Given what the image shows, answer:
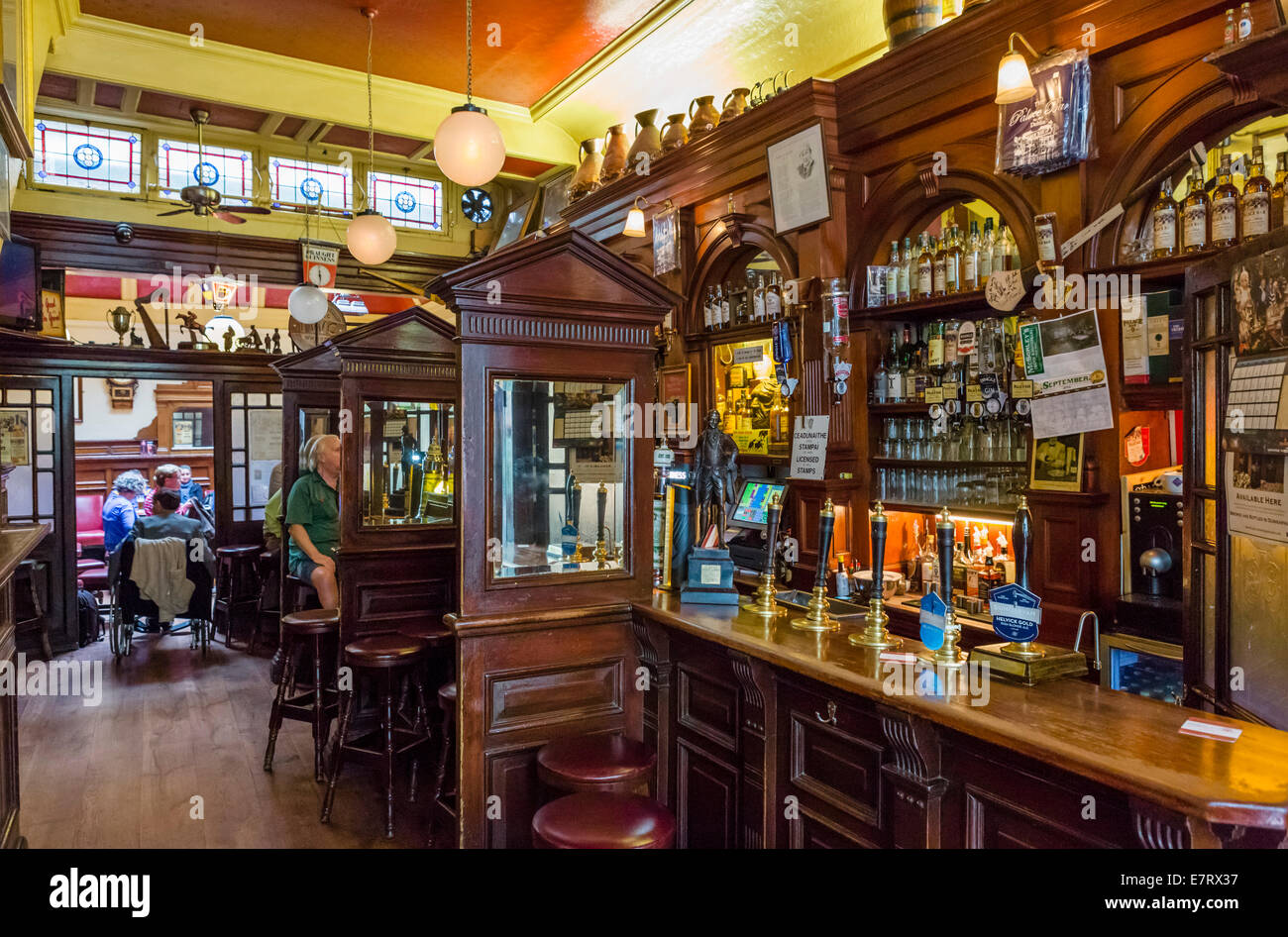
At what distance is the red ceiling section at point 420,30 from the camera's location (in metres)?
5.14

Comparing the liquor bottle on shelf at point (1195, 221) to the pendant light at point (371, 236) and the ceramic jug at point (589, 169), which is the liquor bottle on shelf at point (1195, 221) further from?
the pendant light at point (371, 236)

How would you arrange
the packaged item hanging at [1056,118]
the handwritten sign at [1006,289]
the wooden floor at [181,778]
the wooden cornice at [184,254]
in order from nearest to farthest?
the packaged item hanging at [1056,118] < the handwritten sign at [1006,289] < the wooden floor at [181,778] < the wooden cornice at [184,254]

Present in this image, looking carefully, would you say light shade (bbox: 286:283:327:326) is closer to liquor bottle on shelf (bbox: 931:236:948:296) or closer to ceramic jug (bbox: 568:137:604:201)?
ceramic jug (bbox: 568:137:604:201)

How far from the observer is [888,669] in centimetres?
194

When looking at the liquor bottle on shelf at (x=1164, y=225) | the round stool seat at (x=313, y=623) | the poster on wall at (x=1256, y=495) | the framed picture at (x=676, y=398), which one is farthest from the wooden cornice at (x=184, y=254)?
the poster on wall at (x=1256, y=495)

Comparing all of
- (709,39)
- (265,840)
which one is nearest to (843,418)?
(709,39)

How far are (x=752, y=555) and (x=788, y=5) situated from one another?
10.2 ft

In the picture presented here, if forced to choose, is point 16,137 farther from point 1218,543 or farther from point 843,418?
point 1218,543

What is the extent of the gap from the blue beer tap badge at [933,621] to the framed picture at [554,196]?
5.89 meters

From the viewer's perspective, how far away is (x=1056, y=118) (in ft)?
10.1

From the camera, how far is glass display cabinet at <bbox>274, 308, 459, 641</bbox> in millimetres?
4184

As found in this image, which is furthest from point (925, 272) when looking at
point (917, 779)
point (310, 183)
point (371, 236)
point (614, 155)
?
point (310, 183)

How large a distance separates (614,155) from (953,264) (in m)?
3.06

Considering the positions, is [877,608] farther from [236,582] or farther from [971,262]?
[236,582]
